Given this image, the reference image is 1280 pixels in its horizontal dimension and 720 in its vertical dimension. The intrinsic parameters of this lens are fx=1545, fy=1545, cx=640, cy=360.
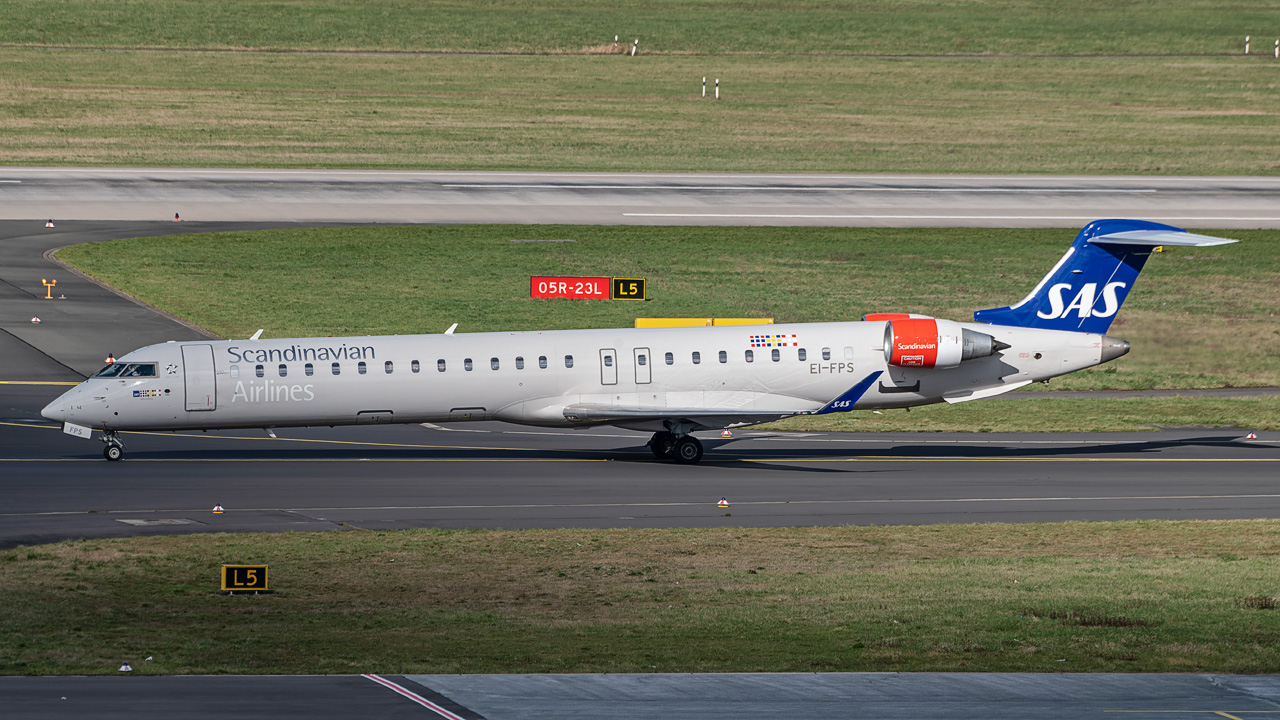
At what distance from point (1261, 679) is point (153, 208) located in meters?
59.9

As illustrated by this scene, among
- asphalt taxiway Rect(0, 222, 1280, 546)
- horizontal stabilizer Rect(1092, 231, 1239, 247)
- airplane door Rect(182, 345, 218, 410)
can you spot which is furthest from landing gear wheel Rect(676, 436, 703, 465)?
horizontal stabilizer Rect(1092, 231, 1239, 247)

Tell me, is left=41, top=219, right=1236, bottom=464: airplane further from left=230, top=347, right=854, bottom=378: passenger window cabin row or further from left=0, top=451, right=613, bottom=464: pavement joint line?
left=0, top=451, right=613, bottom=464: pavement joint line

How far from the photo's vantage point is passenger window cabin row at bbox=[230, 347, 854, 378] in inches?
1479

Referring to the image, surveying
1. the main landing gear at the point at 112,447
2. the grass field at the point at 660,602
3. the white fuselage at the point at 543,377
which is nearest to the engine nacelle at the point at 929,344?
the white fuselage at the point at 543,377

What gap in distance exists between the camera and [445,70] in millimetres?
109812

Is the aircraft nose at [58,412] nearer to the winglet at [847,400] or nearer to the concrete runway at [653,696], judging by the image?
the winglet at [847,400]

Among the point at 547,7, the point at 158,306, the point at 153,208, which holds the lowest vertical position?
the point at 158,306

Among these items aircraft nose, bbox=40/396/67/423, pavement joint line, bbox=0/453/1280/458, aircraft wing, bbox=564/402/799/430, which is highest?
aircraft nose, bbox=40/396/67/423

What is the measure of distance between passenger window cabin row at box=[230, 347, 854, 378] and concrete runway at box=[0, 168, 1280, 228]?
98.5ft

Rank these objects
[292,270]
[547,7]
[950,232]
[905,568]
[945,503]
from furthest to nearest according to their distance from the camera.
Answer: [547,7], [950,232], [292,270], [945,503], [905,568]

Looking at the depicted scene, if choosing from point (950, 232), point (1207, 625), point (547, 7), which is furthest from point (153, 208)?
point (547, 7)

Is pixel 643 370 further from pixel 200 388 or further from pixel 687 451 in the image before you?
pixel 200 388

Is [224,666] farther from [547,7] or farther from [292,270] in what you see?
[547,7]

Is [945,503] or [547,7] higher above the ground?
[547,7]
